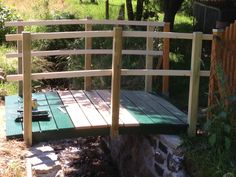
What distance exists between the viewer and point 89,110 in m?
6.57

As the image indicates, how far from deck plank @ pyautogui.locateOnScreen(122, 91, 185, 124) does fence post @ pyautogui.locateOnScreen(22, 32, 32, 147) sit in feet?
5.55

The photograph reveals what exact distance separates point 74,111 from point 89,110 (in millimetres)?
216

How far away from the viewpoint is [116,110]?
590cm

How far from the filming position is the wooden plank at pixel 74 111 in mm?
5957

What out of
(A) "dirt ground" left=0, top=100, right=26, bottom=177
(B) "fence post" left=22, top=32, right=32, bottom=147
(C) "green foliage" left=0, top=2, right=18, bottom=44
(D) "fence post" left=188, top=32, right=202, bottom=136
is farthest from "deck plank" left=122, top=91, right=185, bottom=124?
(C) "green foliage" left=0, top=2, right=18, bottom=44

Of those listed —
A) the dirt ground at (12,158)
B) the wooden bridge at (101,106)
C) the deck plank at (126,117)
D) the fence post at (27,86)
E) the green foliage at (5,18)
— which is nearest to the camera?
the dirt ground at (12,158)

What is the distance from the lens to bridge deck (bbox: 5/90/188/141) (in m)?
5.85

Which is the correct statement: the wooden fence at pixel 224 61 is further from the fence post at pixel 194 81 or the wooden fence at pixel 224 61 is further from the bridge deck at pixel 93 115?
the bridge deck at pixel 93 115

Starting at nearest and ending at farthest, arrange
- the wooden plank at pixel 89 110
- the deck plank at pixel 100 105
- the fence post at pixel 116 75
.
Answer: the fence post at pixel 116 75
the wooden plank at pixel 89 110
the deck plank at pixel 100 105

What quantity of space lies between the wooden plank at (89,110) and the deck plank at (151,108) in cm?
70

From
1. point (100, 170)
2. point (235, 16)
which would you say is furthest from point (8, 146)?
point (235, 16)

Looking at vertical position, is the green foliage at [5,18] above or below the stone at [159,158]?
above

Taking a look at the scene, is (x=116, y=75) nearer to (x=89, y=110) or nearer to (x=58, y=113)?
(x=89, y=110)

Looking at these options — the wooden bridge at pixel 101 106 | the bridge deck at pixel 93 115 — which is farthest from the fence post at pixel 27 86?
the bridge deck at pixel 93 115
